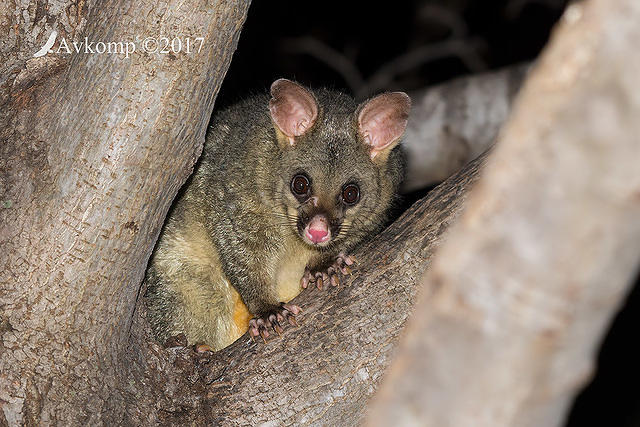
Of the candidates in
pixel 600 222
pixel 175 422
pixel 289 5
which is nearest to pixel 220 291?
pixel 175 422

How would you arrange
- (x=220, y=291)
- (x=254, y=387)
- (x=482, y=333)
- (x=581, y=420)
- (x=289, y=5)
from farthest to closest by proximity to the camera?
1. (x=289, y=5)
2. (x=581, y=420)
3. (x=220, y=291)
4. (x=254, y=387)
5. (x=482, y=333)

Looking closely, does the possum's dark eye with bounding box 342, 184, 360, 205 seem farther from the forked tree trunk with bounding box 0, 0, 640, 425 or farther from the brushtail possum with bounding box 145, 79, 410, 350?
the forked tree trunk with bounding box 0, 0, 640, 425

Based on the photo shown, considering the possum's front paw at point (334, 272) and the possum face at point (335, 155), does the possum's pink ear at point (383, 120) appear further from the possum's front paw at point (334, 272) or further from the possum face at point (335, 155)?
the possum's front paw at point (334, 272)

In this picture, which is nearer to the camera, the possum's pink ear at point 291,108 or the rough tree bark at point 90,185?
the rough tree bark at point 90,185

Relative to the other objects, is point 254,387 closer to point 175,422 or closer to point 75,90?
point 175,422

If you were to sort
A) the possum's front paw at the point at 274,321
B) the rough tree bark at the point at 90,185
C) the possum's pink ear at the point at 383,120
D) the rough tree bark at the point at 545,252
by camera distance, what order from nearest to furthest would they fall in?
the rough tree bark at the point at 545,252, the rough tree bark at the point at 90,185, the possum's front paw at the point at 274,321, the possum's pink ear at the point at 383,120

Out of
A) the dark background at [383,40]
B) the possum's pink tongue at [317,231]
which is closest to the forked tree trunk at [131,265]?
the possum's pink tongue at [317,231]
